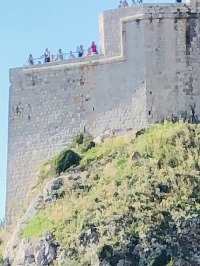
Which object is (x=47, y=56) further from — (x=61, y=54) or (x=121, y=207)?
(x=121, y=207)

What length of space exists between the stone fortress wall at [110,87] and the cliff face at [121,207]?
130cm

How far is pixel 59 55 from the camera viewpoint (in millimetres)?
52594

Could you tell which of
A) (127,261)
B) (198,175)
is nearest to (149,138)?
(198,175)

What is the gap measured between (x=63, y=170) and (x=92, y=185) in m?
1.92

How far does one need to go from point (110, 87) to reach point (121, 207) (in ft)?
20.5

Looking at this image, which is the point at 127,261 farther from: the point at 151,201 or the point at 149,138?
the point at 149,138

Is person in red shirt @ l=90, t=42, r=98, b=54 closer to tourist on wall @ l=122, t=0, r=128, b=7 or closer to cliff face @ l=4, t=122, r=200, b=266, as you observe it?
tourist on wall @ l=122, t=0, r=128, b=7

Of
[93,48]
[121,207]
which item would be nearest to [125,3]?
[93,48]

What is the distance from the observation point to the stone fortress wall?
50469 mm

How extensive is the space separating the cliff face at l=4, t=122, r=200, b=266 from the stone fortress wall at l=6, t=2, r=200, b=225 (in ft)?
4.27

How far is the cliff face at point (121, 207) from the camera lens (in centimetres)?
4462

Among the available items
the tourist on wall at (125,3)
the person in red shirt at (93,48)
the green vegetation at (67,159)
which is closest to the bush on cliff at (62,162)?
the green vegetation at (67,159)

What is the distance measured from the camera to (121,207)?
1809 inches

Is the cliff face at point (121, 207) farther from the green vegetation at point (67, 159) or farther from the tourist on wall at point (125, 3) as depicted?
the tourist on wall at point (125, 3)
